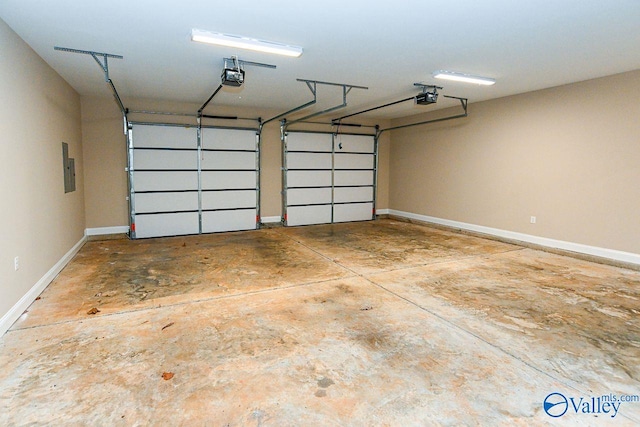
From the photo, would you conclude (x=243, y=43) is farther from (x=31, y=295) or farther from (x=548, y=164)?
(x=548, y=164)

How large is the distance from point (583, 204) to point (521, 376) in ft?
13.9

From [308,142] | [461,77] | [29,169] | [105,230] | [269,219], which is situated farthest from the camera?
[308,142]

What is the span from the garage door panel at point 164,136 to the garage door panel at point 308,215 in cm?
255

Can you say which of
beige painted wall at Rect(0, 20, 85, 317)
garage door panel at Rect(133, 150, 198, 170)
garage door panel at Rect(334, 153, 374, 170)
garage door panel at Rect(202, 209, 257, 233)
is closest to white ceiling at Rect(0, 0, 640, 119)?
beige painted wall at Rect(0, 20, 85, 317)

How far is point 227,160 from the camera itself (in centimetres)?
751

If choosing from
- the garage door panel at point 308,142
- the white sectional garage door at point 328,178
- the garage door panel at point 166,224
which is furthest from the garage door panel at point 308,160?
the garage door panel at point 166,224

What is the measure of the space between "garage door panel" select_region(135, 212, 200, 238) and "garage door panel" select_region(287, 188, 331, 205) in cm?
212

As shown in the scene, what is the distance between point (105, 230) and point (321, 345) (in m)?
5.68

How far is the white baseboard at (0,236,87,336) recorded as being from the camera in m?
2.89

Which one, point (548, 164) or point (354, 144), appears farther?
point (354, 144)

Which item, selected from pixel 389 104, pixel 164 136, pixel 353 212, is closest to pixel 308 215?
pixel 353 212

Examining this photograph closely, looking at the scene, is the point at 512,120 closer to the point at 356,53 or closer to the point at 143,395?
the point at 356,53

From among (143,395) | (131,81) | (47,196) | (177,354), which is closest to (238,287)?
(177,354)

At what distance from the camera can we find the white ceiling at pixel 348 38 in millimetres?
2939
